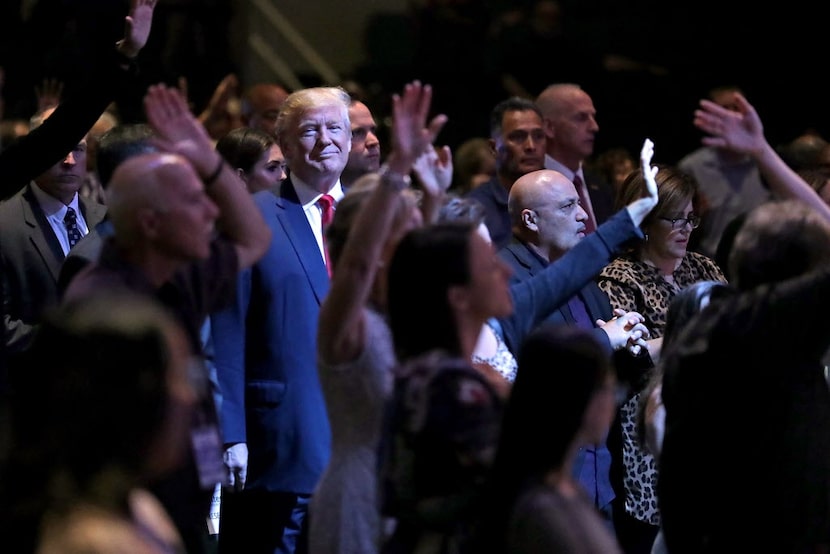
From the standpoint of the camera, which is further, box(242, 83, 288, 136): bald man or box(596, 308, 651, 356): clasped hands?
box(242, 83, 288, 136): bald man

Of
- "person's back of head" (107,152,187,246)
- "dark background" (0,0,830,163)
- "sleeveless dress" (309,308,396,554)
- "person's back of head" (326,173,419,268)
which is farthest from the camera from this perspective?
"dark background" (0,0,830,163)

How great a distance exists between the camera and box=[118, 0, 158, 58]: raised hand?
14.6 feet

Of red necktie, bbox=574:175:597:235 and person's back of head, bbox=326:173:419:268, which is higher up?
person's back of head, bbox=326:173:419:268

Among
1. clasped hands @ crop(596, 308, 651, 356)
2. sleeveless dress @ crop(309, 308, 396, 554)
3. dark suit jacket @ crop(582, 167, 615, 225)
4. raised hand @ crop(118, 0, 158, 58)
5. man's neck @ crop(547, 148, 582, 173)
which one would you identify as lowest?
dark suit jacket @ crop(582, 167, 615, 225)

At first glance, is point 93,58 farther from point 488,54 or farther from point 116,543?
point 116,543

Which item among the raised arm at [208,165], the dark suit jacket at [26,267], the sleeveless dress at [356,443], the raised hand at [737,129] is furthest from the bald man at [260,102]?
the sleeveless dress at [356,443]

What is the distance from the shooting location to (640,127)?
10.6m

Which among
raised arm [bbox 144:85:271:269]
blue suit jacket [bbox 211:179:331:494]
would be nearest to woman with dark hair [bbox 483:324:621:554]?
raised arm [bbox 144:85:271:269]

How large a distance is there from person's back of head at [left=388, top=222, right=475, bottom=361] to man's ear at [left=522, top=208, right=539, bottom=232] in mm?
1900

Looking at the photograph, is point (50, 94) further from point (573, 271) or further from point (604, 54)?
point (604, 54)

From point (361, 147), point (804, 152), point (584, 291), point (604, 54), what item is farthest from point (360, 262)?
point (604, 54)

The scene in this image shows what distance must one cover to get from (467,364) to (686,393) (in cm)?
76

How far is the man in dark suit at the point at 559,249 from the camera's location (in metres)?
5.07

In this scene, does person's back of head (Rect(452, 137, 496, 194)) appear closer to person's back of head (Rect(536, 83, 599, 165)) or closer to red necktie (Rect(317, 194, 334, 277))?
person's back of head (Rect(536, 83, 599, 165))
